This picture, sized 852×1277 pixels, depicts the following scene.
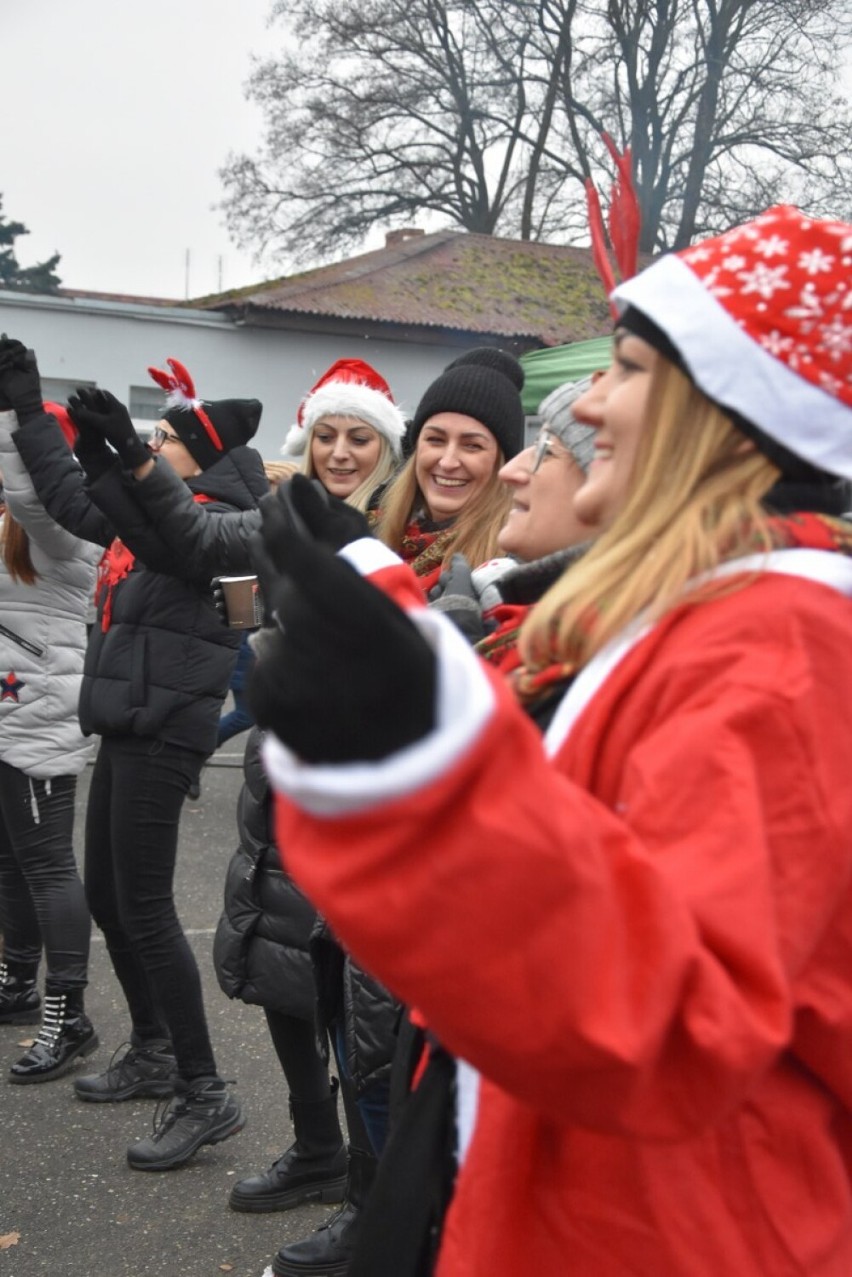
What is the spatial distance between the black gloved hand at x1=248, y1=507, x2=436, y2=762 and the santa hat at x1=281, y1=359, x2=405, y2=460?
2.53 m

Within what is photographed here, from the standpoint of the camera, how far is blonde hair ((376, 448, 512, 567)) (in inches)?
107

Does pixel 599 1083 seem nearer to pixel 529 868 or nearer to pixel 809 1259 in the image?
pixel 529 868

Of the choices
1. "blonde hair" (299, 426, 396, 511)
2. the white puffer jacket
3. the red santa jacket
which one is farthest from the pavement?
the red santa jacket

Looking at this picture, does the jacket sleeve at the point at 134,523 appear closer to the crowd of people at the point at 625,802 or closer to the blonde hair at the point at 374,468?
the blonde hair at the point at 374,468

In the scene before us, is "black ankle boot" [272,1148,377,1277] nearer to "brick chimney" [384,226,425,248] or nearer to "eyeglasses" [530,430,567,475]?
"eyeglasses" [530,430,567,475]

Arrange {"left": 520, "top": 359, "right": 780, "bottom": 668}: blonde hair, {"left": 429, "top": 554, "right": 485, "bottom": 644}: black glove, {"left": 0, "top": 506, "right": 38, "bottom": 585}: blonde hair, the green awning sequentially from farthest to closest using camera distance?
{"left": 0, "top": 506, "right": 38, "bottom": 585}: blonde hair < the green awning < {"left": 429, "top": 554, "right": 485, "bottom": 644}: black glove < {"left": 520, "top": 359, "right": 780, "bottom": 668}: blonde hair

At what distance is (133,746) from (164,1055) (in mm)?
995

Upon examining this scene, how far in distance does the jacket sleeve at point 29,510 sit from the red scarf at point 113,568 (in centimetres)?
25

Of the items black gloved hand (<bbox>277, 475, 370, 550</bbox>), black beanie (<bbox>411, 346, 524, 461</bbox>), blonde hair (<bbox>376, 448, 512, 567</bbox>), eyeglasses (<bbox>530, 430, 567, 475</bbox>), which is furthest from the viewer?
black beanie (<bbox>411, 346, 524, 461</bbox>)

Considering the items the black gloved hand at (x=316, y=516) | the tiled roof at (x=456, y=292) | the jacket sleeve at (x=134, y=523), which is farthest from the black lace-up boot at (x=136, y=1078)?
the tiled roof at (x=456, y=292)

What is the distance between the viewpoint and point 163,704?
11.2 feet

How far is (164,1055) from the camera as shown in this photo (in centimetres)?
381

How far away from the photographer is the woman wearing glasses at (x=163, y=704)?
3.41 meters

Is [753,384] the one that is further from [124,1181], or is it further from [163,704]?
[124,1181]
